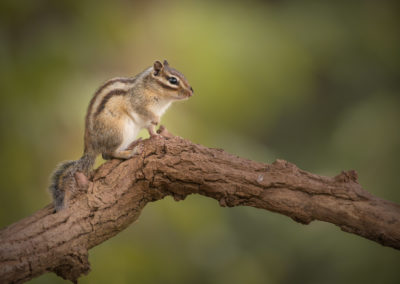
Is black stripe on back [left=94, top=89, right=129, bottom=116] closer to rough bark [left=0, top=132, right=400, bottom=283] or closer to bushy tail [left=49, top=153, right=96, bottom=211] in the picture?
bushy tail [left=49, top=153, right=96, bottom=211]

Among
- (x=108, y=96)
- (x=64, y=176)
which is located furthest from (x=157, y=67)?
(x=64, y=176)

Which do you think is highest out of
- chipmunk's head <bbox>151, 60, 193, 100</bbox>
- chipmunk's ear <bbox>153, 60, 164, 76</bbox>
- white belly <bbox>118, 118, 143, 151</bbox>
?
chipmunk's ear <bbox>153, 60, 164, 76</bbox>

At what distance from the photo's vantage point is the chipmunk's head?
3.82 m

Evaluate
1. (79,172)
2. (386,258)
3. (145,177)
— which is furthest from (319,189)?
(386,258)

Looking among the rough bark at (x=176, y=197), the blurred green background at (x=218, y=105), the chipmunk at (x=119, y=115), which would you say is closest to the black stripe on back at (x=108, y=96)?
the chipmunk at (x=119, y=115)

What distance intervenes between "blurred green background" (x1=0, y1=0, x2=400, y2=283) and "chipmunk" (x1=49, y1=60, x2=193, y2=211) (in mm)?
1267

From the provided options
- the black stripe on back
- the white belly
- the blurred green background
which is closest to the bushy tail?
the white belly

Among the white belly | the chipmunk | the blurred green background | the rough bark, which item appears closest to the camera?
the rough bark

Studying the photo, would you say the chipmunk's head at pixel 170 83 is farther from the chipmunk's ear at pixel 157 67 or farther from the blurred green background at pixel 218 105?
the blurred green background at pixel 218 105

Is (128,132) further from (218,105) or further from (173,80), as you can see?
(218,105)

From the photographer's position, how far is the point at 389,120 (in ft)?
18.3

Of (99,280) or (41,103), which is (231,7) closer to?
(41,103)

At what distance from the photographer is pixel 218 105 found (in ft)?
18.3

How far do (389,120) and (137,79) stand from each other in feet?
10.5
